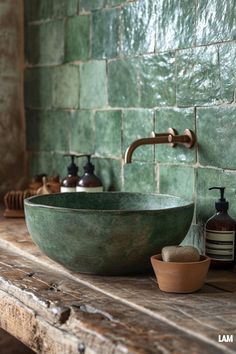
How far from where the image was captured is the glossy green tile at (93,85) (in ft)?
7.85

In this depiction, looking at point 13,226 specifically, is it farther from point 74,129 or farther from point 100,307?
point 100,307

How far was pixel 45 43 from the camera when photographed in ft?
9.09

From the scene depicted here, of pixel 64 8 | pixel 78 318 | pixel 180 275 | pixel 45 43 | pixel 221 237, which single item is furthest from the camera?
pixel 45 43

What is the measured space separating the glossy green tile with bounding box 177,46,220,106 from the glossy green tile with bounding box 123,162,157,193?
26 centimetres

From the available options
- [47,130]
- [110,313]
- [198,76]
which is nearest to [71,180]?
[47,130]

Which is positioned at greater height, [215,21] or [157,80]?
[215,21]

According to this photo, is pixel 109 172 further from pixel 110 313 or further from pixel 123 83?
pixel 110 313

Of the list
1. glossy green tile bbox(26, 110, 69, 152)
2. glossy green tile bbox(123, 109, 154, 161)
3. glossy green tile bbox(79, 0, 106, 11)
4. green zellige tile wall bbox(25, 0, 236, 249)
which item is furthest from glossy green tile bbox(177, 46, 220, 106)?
glossy green tile bbox(26, 110, 69, 152)

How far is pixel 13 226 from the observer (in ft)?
7.74

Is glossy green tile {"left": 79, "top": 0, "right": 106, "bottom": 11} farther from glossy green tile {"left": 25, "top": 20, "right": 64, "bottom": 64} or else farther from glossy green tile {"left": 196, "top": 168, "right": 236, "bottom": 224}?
glossy green tile {"left": 196, "top": 168, "right": 236, "bottom": 224}

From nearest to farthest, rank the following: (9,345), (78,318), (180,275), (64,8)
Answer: (78,318) → (180,275) → (9,345) → (64,8)

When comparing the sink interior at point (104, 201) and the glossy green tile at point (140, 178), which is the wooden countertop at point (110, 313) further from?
the glossy green tile at point (140, 178)

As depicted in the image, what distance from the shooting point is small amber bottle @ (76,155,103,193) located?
2.30 m

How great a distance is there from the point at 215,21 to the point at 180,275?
2.39ft
